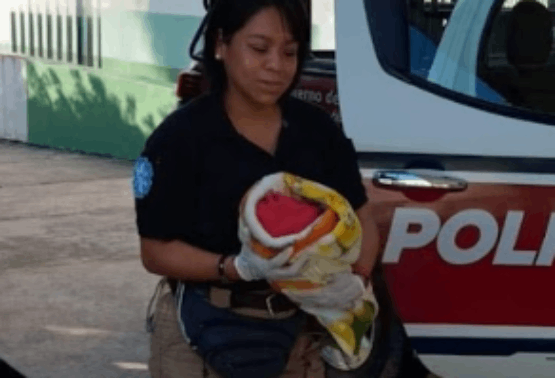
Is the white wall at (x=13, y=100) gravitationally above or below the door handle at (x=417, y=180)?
below

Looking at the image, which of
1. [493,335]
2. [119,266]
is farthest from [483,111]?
[119,266]

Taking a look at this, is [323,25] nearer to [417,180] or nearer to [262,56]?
[417,180]

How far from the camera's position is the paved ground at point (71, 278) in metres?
5.20

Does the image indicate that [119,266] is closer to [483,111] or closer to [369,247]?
[483,111]

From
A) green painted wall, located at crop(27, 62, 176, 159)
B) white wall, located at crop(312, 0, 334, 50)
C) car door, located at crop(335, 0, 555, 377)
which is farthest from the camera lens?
green painted wall, located at crop(27, 62, 176, 159)

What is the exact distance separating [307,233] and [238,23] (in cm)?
46

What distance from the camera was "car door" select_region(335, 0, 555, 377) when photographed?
3.46 meters

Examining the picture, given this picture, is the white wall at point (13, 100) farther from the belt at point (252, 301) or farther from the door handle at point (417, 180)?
the belt at point (252, 301)

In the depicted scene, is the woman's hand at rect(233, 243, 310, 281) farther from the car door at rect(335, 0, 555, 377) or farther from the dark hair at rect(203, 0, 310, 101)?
the car door at rect(335, 0, 555, 377)

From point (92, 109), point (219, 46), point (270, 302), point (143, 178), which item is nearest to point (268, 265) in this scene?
point (270, 302)

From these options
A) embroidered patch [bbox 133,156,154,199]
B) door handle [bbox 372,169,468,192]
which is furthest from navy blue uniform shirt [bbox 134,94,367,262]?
door handle [bbox 372,169,468,192]

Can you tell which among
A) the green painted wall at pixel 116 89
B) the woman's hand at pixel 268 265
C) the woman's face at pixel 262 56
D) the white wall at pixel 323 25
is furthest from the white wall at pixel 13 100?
the woman's hand at pixel 268 265

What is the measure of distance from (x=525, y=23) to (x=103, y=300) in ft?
9.72

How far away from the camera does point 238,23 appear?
2498 mm
